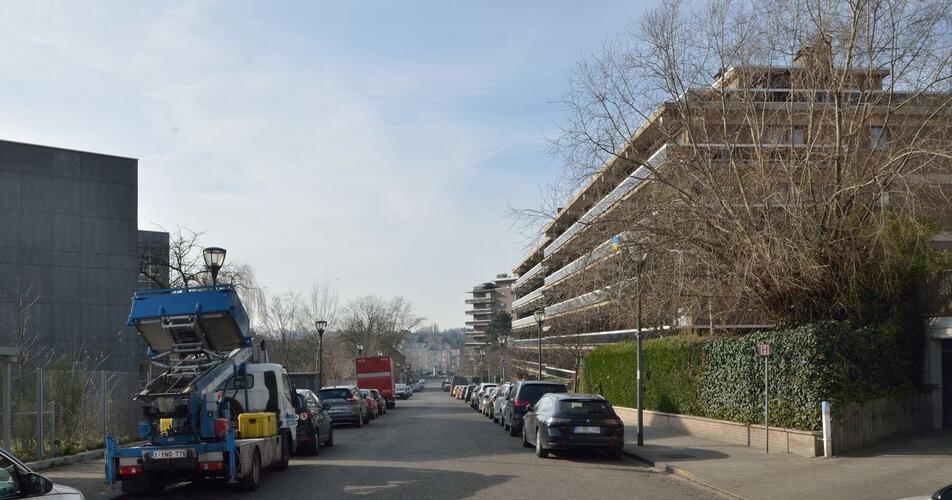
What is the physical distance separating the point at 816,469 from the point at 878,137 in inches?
309

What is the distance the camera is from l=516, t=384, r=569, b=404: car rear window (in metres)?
27.0

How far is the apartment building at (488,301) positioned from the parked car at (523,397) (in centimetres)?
13023

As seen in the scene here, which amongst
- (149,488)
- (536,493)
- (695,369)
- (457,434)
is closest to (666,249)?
(695,369)

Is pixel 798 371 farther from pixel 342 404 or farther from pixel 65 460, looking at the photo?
pixel 342 404

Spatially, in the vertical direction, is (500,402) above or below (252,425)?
below

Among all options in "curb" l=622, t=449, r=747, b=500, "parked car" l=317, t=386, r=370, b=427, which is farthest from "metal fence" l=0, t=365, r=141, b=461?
"curb" l=622, t=449, r=747, b=500

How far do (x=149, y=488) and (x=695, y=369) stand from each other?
15652 millimetres

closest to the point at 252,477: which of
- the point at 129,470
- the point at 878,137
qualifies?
the point at 129,470

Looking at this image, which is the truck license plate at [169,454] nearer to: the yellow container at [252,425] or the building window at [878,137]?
the yellow container at [252,425]

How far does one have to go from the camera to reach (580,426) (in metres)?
18.8

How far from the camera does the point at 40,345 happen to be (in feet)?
147

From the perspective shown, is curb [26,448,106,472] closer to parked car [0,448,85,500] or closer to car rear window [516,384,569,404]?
parked car [0,448,85,500]

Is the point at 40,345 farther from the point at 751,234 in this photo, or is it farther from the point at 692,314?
the point at 751,234

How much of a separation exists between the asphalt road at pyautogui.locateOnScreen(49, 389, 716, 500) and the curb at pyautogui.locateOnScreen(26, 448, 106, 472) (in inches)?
18.1
